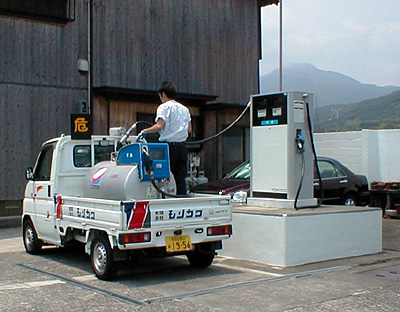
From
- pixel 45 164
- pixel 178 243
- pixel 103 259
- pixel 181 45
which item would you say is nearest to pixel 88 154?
pixel 45 164

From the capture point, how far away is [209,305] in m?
6.41

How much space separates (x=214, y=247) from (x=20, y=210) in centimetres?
818

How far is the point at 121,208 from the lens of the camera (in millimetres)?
7172

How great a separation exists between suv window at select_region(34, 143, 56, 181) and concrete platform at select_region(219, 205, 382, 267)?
3.20 metres

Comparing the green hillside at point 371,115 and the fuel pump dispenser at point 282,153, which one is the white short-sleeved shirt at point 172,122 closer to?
the fuel pump dispenser at point 282,153

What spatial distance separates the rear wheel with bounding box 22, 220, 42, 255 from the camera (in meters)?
9.90

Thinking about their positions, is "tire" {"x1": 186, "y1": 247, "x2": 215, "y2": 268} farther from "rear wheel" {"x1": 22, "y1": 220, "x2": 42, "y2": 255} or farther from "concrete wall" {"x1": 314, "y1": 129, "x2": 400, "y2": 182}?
"concrete wall" {"x1": 314, "y1": 129, "x2": 400, "y2": 182}

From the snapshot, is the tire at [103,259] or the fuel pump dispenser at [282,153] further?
the fuel pump dispenser at [282,153]

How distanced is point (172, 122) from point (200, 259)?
2.10 meters

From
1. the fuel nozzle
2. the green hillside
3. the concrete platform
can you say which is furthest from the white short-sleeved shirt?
the green hillside

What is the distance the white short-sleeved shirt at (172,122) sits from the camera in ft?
28.1

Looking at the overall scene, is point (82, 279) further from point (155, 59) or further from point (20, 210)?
point (155, 59)

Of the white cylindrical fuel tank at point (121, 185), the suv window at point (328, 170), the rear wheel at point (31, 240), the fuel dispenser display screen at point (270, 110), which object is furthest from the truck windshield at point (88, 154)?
the suv window at point (328, 170)

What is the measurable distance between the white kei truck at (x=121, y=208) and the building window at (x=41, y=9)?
680 centimetres
